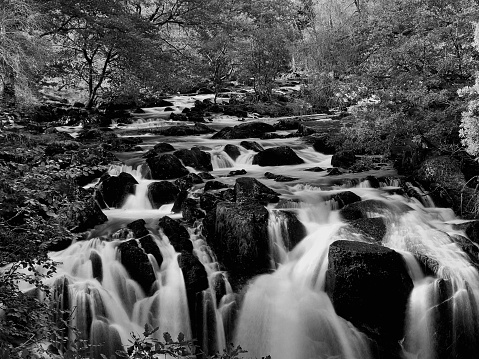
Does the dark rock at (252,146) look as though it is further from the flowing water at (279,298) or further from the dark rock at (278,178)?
the flowing water at (279,298)

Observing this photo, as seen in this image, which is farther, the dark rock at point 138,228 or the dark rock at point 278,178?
the dark rock at point 278,178

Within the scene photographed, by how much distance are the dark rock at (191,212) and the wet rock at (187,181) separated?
4.49 ft

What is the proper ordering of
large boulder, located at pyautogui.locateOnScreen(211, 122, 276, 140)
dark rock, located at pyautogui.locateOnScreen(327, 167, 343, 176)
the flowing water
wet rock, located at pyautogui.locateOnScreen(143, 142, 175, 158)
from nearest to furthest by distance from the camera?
1. the flowing water
2. dark rock, located at pyautogui.locateOnScreen(327, 167, 343, 176)
3. wet rock, located at pyautogui.locateOnScreen(143, 142, 175, 158)
4. large boulder, located at pyautogui.locateOnScreen(211, 122, 276, 140)

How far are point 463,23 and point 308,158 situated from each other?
19.9 feet

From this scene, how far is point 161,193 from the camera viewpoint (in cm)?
1024

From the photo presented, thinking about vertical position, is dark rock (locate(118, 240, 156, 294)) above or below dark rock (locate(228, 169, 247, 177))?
below

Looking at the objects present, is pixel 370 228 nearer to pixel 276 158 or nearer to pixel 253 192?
pixel 253 192

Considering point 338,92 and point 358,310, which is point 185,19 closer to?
point 338,92

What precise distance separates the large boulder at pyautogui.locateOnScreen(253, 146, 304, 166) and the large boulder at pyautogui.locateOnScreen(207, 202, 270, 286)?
5713 mm

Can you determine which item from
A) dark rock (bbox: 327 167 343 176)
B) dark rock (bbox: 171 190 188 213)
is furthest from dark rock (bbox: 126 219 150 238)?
dark rock (bbox: 327 167 343 176)

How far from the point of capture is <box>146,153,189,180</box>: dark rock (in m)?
11.7

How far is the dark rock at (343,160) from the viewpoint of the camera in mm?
12773

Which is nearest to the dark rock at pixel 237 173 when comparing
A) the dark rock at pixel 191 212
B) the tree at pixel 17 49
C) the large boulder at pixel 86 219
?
the dark rock at pixel 191 212

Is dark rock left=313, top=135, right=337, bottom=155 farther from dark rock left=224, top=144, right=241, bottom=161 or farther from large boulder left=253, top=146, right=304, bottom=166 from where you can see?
dark rock left=224, top=144, right=241, bottom=161
